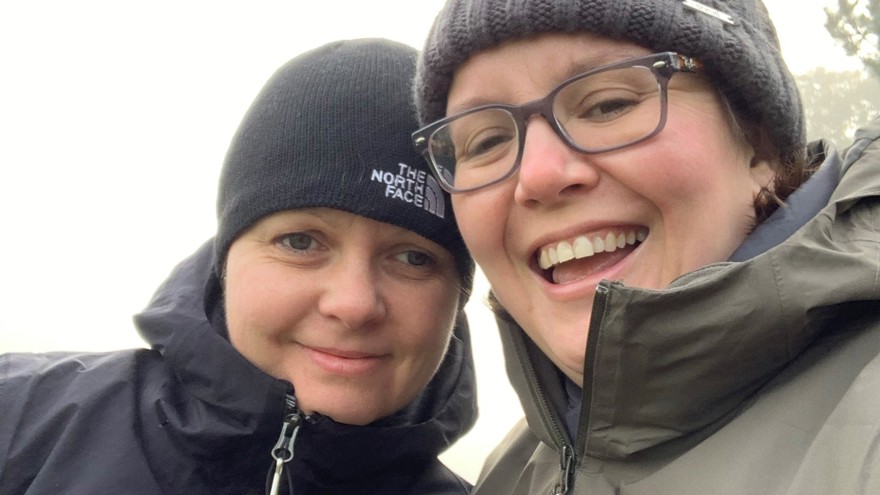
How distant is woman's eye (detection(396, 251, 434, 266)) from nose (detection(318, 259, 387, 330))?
113 mm

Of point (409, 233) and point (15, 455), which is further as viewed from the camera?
point (409, 233)

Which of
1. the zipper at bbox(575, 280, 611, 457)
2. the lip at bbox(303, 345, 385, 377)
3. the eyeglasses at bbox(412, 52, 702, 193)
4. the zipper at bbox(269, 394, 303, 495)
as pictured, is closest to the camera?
the zipper at bbox(575, 280, 611, 457)

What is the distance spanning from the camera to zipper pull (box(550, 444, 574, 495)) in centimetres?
141

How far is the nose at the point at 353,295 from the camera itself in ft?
5.44

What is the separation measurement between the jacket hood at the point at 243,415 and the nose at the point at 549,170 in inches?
27.9

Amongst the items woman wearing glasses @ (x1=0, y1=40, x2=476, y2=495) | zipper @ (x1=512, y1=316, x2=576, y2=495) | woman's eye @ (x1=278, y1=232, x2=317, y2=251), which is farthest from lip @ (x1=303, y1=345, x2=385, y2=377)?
zipper @ (x1=512, y1=316, x2=576, y2=495)

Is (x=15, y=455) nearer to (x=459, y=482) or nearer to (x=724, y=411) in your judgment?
(x=459, y=482)

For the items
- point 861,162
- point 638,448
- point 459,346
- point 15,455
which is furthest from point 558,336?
point 15,455

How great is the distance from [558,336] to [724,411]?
1.06 ft

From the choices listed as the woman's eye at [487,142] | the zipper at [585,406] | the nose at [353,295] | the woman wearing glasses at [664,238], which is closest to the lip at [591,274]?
the woman wearing glasses at [664,238]

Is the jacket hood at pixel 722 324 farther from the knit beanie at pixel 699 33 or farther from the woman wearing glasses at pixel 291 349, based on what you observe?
the woman wearing glasses at pixel 291 349

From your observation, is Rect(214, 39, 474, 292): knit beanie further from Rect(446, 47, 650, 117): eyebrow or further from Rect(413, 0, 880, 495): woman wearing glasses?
Rect(446, 47, 650, 117): eyebrow

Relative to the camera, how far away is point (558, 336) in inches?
55.0

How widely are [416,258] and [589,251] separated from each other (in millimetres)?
579
